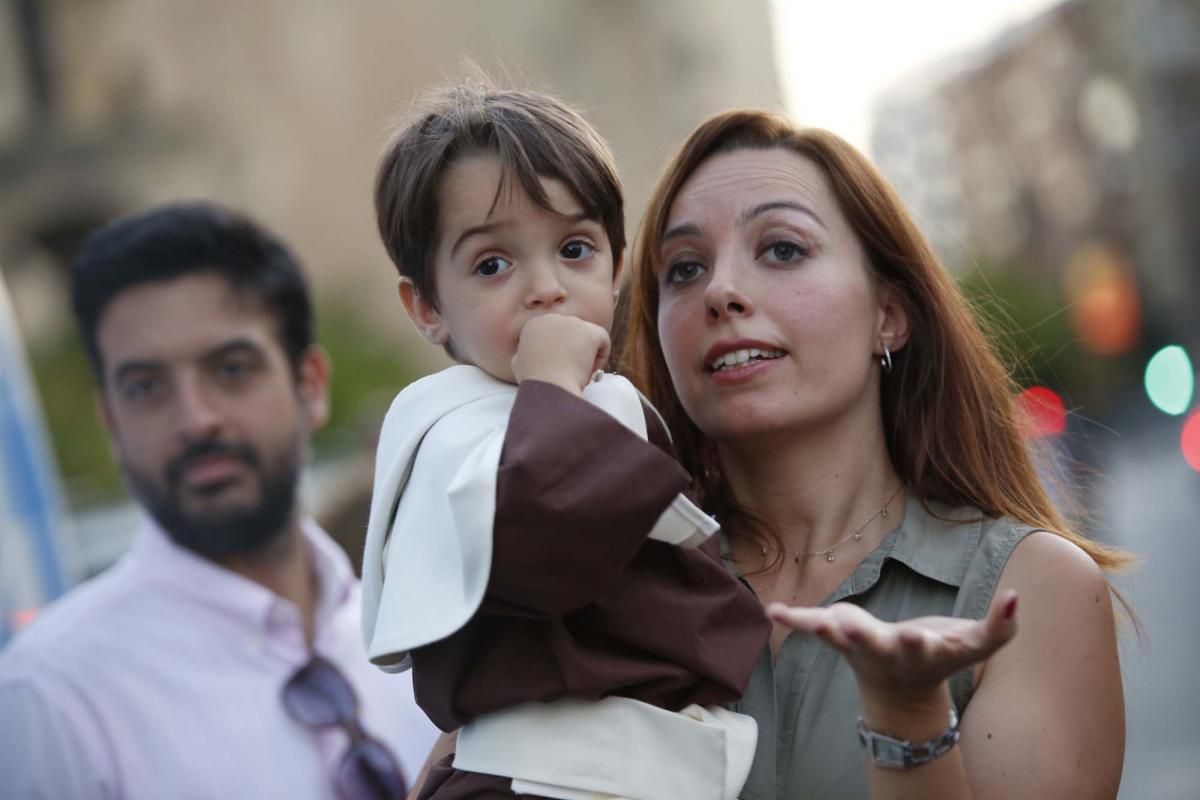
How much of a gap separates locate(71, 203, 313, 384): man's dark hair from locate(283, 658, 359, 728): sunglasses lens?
80cm

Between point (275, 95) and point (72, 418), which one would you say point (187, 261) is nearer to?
point (72, 418)

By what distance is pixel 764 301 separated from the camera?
2.81m

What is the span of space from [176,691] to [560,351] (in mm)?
1688

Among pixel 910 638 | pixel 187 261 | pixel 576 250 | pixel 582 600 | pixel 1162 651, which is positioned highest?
pixel 187 261

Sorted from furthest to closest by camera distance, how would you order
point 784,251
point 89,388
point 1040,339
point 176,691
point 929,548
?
point 89,388 → point 1040,339 → point 176,691 → point 784,251 → point 929,548

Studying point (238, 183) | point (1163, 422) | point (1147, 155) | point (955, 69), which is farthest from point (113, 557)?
point (955, 69)

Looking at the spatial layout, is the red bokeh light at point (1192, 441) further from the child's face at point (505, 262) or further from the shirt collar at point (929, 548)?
the child's face at point (505, 262)

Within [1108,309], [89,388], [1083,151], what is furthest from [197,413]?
[1083,151]

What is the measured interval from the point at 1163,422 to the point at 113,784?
17.1 meters

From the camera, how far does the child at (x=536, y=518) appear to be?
86.7 inches

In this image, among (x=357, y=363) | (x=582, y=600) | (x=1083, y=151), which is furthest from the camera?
(x=1083, y=151)

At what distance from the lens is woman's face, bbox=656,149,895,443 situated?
281 cm

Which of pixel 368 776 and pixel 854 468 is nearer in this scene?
pixel 854 468

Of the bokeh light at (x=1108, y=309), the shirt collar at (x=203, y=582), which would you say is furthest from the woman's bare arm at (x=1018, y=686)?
the bokeh light at (x=1108, y=309)
